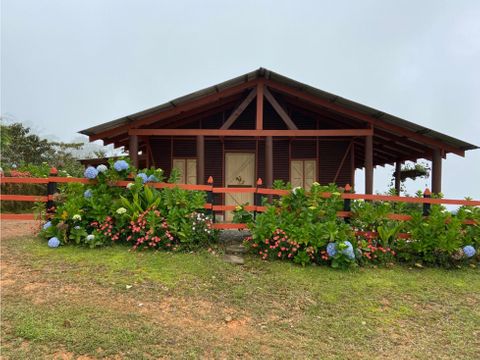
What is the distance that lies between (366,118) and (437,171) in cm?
246

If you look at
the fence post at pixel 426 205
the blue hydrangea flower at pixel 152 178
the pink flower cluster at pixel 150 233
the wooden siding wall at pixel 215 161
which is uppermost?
the wooden siding wall at pixel 215 161

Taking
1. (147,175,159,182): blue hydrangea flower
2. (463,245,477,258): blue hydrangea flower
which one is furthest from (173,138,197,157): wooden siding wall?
(463,245,477,258): blue hydrangea flower

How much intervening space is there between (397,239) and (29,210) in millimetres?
11124

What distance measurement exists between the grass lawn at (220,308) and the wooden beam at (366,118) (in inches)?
168

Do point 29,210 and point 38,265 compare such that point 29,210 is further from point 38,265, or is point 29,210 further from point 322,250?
point 322,250

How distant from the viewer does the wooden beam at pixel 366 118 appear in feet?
27.7

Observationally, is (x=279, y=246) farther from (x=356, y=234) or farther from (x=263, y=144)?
(x=263, y=144)

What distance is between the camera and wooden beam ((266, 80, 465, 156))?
8438mm

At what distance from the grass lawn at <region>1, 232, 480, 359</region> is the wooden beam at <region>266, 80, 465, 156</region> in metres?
4.26

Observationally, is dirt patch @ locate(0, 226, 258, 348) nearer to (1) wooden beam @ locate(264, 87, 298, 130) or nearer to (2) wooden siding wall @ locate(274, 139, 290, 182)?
(1) wooden beam @ locate(264, 87, 298, 130)

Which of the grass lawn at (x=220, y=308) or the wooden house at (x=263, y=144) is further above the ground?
the wooden house at (x=263, y=144)

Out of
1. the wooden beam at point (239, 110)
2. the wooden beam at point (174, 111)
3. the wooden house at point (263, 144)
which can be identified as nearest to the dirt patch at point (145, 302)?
the wooden beam at point (174, 111)

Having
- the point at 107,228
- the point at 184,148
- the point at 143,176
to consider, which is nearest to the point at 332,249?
the point at 143,176

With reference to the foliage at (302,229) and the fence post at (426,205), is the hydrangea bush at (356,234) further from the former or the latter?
the fence post at (426,205)
